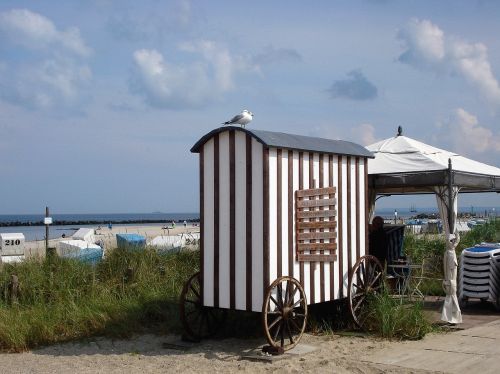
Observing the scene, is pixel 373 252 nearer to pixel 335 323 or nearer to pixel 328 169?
pixel 335 323

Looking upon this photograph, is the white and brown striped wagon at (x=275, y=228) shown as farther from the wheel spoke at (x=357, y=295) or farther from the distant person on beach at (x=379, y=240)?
the distant person on beach at (x=379, y=240)

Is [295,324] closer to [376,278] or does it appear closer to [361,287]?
[361,287]

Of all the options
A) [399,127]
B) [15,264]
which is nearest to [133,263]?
[15,264]

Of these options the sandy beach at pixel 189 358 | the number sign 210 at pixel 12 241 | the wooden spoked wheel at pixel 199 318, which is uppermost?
the number sign 210 at pixel 12 241

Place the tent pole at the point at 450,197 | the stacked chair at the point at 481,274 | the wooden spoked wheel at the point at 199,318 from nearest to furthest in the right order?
the wooden spoked wheel at the point at 199,318, the tent pole at the point at 450,197, the stacked chair at the point at 481,274

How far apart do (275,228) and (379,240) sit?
159 inches

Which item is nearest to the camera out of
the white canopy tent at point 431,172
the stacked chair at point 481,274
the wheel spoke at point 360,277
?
the wheel spoke at point 360,277

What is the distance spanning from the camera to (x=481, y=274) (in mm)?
10359

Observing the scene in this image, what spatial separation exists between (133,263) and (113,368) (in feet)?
15.3

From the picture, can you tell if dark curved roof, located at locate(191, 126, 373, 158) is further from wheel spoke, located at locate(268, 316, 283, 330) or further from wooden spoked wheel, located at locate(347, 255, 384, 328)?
wheel spoke, located at locate(268, 316, 283, 330)

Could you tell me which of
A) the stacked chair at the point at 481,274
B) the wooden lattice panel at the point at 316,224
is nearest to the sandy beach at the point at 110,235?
the wooden lattice panel at the point at 316,224

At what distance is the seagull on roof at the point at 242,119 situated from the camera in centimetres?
827

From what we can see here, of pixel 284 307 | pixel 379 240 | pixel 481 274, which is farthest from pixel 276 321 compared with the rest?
pixel 481 274

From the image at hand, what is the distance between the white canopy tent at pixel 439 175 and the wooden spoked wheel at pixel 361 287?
3.47ft
